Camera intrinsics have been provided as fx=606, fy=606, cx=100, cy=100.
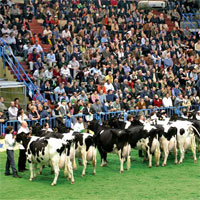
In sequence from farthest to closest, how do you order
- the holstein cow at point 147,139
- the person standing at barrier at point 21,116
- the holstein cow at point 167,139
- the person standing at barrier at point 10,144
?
the person standing at barrier at point 21,116
the holstein cow at point 167,139
the holstein cow at point 147,139
the person standing at barrier at point 10,144

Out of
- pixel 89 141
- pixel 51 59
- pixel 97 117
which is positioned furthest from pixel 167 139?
pixel 51 59

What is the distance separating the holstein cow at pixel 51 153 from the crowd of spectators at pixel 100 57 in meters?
5.67

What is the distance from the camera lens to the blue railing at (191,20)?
42375 millimetres

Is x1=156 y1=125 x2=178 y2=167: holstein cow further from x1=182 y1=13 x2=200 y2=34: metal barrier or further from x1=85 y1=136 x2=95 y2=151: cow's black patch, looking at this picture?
x1=182 y1=13 x2=200 y2=34: metal barrier

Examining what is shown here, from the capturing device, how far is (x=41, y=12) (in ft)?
113

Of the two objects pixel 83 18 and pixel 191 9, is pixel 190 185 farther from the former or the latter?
pixel 191 9

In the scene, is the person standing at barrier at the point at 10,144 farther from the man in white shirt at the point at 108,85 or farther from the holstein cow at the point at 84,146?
the man in white shirt at the point at 108,85

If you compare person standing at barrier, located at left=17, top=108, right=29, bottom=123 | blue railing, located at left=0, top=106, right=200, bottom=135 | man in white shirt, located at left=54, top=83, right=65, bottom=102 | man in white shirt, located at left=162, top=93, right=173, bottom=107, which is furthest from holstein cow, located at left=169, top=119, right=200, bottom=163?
man in white shirt, located at left=162, top=93, right=173, bottom=107

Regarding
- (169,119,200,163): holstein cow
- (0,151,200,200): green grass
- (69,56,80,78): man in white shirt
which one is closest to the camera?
(0,151,200,200): green grass

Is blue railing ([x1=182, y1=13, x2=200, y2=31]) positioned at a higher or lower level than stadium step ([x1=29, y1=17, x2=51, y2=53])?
higher

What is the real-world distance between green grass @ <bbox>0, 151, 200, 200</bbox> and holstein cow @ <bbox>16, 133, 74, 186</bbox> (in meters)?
0.48

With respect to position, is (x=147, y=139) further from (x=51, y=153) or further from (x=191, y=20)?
(x=191, y=20)

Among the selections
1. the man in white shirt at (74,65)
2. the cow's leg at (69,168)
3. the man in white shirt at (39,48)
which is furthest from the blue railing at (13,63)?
the cow's leg at (69,168)

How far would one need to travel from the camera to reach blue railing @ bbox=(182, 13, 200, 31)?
1668 inches
